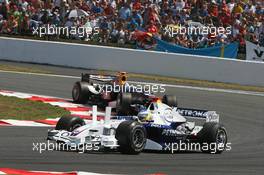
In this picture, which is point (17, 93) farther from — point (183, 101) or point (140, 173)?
point (140, 173)

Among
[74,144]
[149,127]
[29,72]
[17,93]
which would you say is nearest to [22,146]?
[74,144]

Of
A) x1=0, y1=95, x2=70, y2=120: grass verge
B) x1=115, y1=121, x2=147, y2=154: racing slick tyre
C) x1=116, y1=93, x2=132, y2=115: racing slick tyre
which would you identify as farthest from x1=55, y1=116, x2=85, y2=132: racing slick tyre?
x1=116, y1=93, x2=132, y2=115: racing slick tyre

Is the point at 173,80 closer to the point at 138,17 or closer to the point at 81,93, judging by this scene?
the point at 138,17

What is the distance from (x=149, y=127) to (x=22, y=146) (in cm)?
207

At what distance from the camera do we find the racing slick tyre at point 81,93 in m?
18.5

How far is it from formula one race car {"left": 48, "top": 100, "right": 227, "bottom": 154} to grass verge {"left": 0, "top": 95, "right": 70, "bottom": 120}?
148 inches

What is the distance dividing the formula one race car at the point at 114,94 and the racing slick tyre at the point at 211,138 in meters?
2.70

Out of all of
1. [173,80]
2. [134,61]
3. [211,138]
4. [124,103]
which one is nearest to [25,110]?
[124,103]

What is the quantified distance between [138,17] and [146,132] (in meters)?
15.5

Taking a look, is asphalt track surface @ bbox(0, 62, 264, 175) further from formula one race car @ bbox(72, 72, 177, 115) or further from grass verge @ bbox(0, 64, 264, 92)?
grass verge @ bbox(0, 64, 264, 92)

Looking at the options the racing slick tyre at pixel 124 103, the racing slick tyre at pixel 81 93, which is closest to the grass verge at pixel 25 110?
the racing slick tyre at pixel 81 93

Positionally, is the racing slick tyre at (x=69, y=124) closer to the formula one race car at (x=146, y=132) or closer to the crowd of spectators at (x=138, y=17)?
the formula one race car at (x=146, y=132)

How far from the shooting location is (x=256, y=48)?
2502 centimetres

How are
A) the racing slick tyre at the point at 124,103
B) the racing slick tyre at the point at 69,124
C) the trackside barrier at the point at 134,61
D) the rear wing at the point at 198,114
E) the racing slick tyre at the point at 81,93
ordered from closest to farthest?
the racing slick tyre at the point at 69,124, the rear wing at the point at 198,114, the racing slick tyre at the point at 124,103, the racing slick tyre at the point at 81,93, the trackside barrier at the point at 134,61
